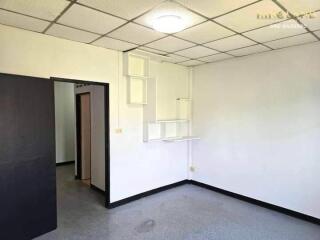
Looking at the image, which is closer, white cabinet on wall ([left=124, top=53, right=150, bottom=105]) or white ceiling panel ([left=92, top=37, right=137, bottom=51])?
white ceiling panel ([left=92, top=37, right=137, bottom=51])

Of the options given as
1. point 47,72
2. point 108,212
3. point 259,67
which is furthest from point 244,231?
point 47,72

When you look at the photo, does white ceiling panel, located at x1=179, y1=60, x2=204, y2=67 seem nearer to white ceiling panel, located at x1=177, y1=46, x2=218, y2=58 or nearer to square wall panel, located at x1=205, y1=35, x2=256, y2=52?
white ceiling panel, located at x1=177, y1=46, x2=218, y2=58

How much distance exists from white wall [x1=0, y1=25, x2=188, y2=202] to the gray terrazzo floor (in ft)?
1.40

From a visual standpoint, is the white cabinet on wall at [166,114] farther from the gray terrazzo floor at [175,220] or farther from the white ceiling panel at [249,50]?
the white ceiling panel at [249,50]

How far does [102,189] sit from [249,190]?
8.79ft

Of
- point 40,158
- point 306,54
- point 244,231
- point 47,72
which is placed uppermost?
point 306,54

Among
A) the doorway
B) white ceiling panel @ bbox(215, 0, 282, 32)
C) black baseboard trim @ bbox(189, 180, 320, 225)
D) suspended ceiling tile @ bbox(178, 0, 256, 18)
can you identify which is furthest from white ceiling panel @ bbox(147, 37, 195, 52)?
black baseboard trim @ bbox(189, 180, 320, 225)

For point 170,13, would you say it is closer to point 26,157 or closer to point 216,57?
point 216,57

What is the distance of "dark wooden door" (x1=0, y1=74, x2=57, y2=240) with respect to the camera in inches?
99.7

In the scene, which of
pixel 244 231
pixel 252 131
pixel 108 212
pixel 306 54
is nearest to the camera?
pixel 244 231

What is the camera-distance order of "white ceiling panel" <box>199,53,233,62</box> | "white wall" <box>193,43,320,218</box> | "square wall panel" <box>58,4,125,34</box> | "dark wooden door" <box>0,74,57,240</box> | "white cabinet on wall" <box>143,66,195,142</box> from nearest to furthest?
"square wall panel" <box>58,4,125,34</box> → "dark wooden door" <box>0,74,57,240</box> → "white wall" <box>193,43,320,218</box> → "white ceiling panel" <box>199,53,233,62</box> → "white cabinet on wall" <box>143,66,195,142</box>

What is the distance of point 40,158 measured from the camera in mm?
2816

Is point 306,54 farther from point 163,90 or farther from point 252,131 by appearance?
point 163,90

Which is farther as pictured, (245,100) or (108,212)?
(245,100)
